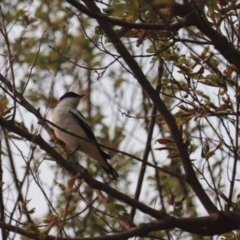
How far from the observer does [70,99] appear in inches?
312

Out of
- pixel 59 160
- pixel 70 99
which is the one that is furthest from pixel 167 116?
pixel 70 99

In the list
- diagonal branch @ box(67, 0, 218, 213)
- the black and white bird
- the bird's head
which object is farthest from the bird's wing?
diagonal branch @ box(67, 0, 218, 213)

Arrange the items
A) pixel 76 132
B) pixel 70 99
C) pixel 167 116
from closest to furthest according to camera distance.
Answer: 1. pixel 167 116
2. pixel 76 132
3. pixel 70 99

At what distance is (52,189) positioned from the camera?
6.67 metres

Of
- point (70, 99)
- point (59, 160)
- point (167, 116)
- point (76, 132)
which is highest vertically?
point (70, 99)

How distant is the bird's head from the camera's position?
7808mm

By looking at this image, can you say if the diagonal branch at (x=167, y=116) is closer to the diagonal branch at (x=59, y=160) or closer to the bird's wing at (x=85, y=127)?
the diagonal branch at (x=59, y=160)

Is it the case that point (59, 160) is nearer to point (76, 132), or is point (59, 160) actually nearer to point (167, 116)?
point (167, 116)

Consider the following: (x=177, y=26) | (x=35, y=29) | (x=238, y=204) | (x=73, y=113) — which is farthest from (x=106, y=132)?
(x=177, y=26)

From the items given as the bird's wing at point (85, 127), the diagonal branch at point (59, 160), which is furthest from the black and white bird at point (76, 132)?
the diagonal branch at point (59, 160)

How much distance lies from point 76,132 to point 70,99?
0.87m

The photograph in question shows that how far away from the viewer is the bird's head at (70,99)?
7.81 meters

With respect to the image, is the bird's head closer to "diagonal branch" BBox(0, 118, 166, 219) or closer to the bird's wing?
the bird's wing

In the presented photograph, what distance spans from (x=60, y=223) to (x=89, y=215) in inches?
159
